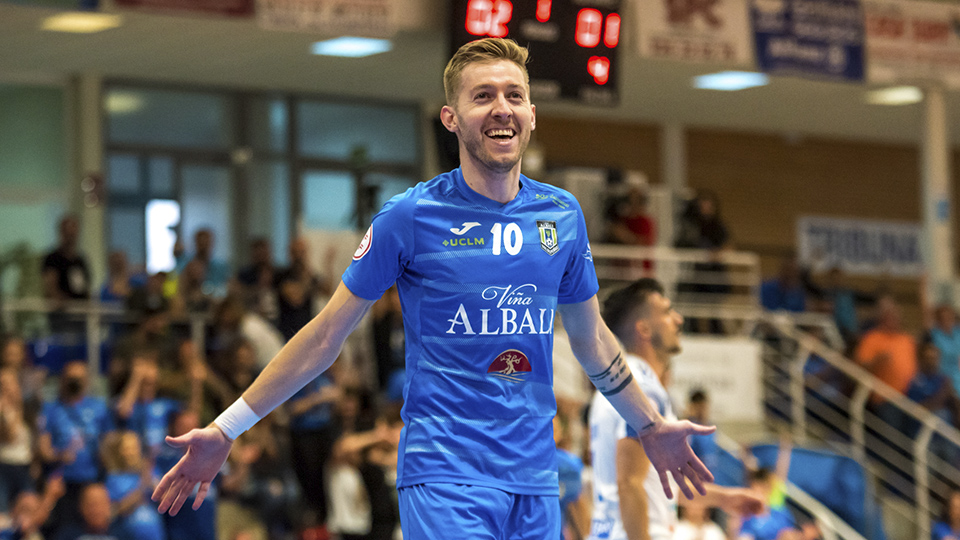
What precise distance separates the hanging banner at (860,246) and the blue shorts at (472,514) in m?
17.9

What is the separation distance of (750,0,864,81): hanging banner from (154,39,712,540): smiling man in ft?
36.2

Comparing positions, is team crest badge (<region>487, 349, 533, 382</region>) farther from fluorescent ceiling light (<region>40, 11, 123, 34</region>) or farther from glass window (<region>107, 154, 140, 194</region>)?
glass window (<region>107, 154, 140, 194</region>)

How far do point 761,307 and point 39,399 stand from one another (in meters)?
9.85

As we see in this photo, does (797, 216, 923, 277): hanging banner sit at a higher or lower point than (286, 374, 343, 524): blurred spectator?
higher

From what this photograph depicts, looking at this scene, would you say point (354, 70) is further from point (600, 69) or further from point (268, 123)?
point (600, 69)

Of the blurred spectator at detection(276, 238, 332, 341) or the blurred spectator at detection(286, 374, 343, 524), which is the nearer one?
the blurred spectator at detection(286, 374, 343, 524)

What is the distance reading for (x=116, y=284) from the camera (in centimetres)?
1320

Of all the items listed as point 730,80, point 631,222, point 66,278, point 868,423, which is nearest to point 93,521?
point 66,278

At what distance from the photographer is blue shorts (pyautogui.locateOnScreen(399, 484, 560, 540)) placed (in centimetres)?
363

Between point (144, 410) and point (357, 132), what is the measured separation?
769 centimetres

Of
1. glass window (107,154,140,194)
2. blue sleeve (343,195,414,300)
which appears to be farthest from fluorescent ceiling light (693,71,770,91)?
blue sleeve (343,195,414,300)

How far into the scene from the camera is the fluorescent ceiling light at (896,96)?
17.2 metres

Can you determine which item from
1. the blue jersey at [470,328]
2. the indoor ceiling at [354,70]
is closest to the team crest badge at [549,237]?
the blue jersey at [470,328]

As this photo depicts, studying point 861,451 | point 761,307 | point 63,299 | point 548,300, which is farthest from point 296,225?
point 548,300
